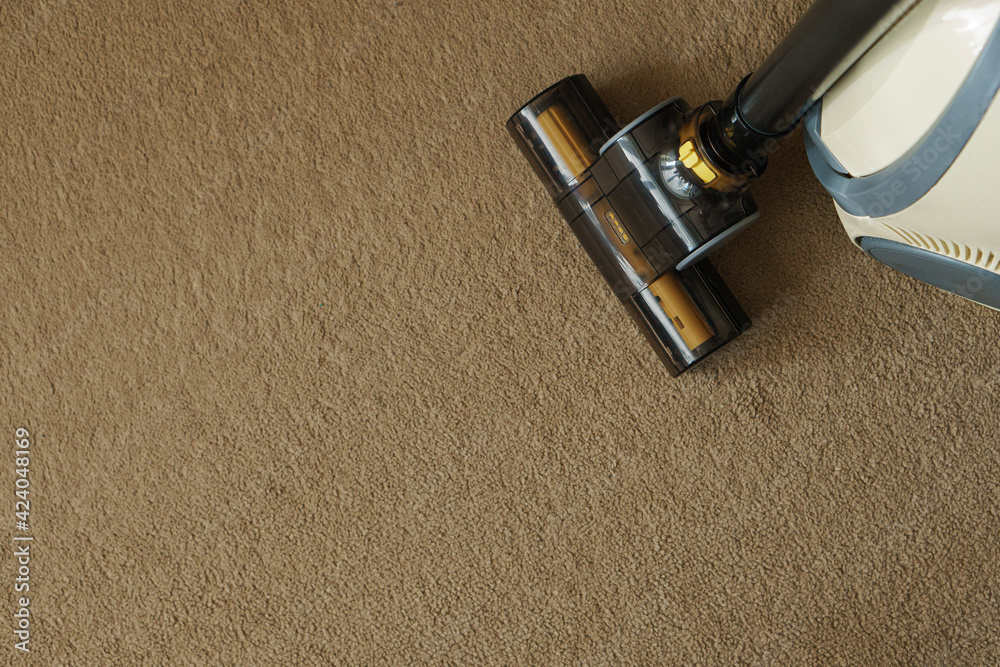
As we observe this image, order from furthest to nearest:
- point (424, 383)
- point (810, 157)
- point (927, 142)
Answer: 1. point (424, 383)
2. point (810, 157)
3. point (927, 142)

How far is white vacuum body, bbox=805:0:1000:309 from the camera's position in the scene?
1.82 ft

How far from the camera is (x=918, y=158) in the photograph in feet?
1.96

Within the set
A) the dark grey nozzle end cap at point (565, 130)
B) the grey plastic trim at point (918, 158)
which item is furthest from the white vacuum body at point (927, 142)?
the dark grey nozzle end cap at point (565, 130)

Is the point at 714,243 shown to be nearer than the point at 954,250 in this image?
No

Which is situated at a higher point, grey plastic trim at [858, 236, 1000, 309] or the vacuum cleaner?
the vacuum cleaner

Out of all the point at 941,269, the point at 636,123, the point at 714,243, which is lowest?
the point at 941,269

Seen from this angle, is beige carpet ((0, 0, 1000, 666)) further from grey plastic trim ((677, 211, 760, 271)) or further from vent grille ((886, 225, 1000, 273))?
vent grille ((886, 225, 1000, 273))

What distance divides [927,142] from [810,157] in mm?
152

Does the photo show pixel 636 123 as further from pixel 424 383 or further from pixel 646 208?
pixel 424 383

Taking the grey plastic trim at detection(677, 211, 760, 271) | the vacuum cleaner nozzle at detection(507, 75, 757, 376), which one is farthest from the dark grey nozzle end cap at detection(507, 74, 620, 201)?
the grey plastic trim at detection(677, 211, 760, 271)

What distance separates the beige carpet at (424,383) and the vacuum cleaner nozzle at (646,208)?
0.08 meters

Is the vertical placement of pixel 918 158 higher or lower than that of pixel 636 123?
lower

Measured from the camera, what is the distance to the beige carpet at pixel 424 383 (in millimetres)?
881

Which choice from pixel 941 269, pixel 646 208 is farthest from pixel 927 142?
pixel 646 208
